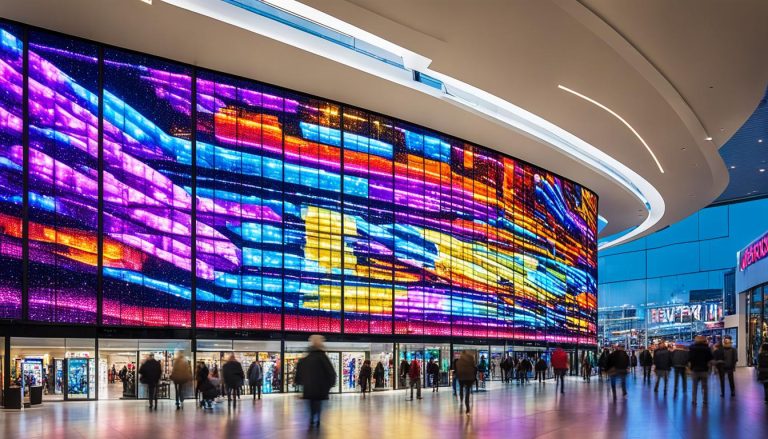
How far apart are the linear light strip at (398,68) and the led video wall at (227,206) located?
10.7 feet

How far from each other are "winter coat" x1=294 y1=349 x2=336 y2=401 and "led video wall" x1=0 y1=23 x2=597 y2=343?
10721mm

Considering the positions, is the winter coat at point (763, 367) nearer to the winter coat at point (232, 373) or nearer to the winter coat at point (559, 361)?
the winter coat at point (559, 361)

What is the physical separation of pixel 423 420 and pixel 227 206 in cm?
1129

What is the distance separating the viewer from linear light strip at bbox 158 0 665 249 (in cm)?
1931

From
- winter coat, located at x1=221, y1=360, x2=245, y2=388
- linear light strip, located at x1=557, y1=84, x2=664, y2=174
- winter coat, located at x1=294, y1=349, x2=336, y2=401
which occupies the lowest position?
winter coat, located at x1=221, y1=360, x2=245, y2=388

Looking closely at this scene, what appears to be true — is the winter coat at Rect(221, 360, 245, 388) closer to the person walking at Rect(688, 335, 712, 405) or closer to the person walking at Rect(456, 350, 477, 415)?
the person walking at Rect(456, 350, 477, 415)

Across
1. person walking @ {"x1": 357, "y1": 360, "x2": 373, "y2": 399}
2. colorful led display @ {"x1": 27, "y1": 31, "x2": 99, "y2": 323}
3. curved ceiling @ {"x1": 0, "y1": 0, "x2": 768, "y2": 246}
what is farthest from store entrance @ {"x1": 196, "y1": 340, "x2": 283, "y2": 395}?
curved ceiling @ {"x1": 0, "y1": 0, "x2": 768, "y2": 246}

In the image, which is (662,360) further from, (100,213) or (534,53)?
(100,213)

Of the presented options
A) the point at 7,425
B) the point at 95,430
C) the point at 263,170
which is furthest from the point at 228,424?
the point at 263,170

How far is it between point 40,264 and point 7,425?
5.82 m

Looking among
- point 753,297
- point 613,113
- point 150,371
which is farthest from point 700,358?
point 753,297

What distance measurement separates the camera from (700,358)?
16.5 meters

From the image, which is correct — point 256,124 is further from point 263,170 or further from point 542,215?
point 542,215

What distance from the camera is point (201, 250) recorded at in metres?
22.5
